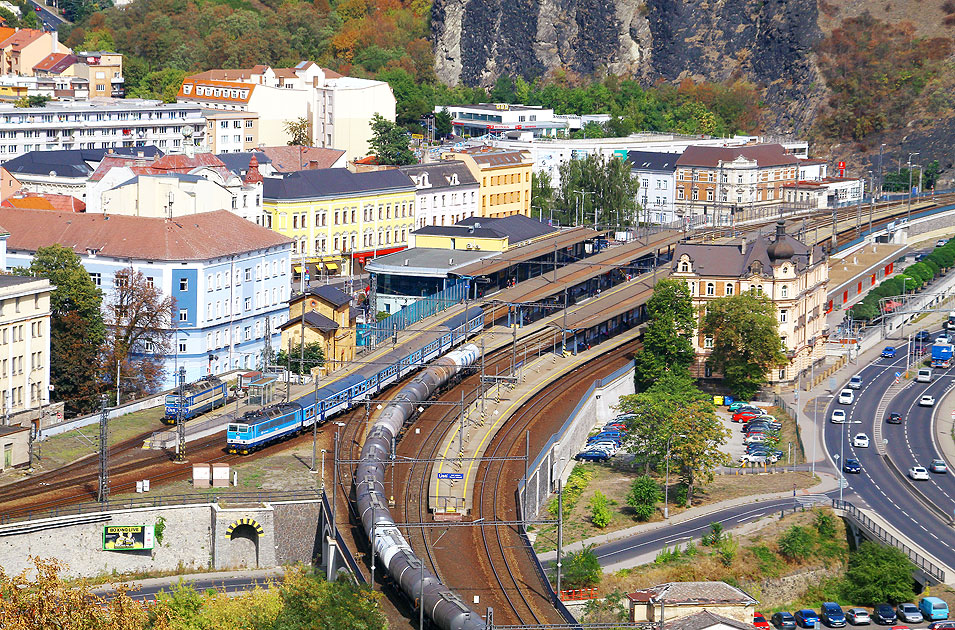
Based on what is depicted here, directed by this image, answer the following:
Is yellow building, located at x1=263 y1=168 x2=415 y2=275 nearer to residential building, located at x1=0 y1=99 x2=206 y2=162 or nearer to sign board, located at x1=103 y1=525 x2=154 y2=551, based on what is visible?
residential building, located at x1=0 y1=99 x2=206 y2=162

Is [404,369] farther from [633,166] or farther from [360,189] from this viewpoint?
[633,166]

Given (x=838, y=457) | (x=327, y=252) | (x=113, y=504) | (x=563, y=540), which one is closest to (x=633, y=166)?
(x=327, y=252)

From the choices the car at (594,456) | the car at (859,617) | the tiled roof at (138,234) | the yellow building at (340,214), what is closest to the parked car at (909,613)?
the car at (859,617)

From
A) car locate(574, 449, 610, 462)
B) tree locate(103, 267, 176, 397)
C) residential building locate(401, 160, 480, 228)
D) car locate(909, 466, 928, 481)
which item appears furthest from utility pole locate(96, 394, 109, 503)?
residential building locate(401, 160, 480, 228)

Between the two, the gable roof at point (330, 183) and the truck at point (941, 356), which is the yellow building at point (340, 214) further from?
the truck at point (941, 356)

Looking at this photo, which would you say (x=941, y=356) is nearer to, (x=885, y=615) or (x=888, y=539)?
(x=888, y=539)

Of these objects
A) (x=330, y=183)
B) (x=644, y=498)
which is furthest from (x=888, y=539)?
(x=330, y=183)
